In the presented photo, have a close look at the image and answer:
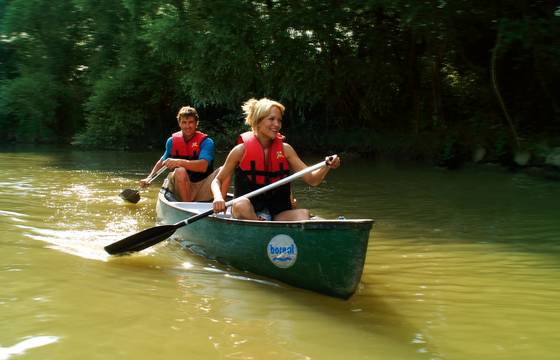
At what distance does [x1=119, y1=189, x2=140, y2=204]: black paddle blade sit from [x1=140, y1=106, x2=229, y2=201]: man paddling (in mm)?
1268

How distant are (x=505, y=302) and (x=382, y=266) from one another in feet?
3.68

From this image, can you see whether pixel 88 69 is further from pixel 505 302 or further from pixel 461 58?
pixel 505 302

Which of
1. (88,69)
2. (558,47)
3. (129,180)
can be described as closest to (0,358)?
(129,180)

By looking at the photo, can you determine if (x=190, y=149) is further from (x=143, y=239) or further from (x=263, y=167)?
(x=263, y=167)

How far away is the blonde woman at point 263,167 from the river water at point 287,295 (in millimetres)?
554

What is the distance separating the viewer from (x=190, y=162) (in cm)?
628

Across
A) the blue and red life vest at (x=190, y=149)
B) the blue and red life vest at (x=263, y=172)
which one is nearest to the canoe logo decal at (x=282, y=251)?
the blue and red life vest at (x=263, y=172)

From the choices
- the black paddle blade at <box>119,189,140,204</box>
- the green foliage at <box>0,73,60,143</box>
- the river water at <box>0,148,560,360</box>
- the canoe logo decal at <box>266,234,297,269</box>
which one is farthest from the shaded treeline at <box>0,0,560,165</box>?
the canoe logo decal at <box>266,234,297,269</box>

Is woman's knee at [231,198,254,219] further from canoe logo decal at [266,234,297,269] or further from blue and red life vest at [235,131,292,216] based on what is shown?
canoe logo decal at [266,234,297,269]

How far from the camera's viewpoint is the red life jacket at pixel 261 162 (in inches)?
181

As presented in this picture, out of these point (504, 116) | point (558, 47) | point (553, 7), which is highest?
point (553, 7)

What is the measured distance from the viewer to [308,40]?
13.8m

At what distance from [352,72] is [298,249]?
10571 millimetres

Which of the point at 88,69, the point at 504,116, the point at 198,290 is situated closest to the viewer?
the point at 198,290
